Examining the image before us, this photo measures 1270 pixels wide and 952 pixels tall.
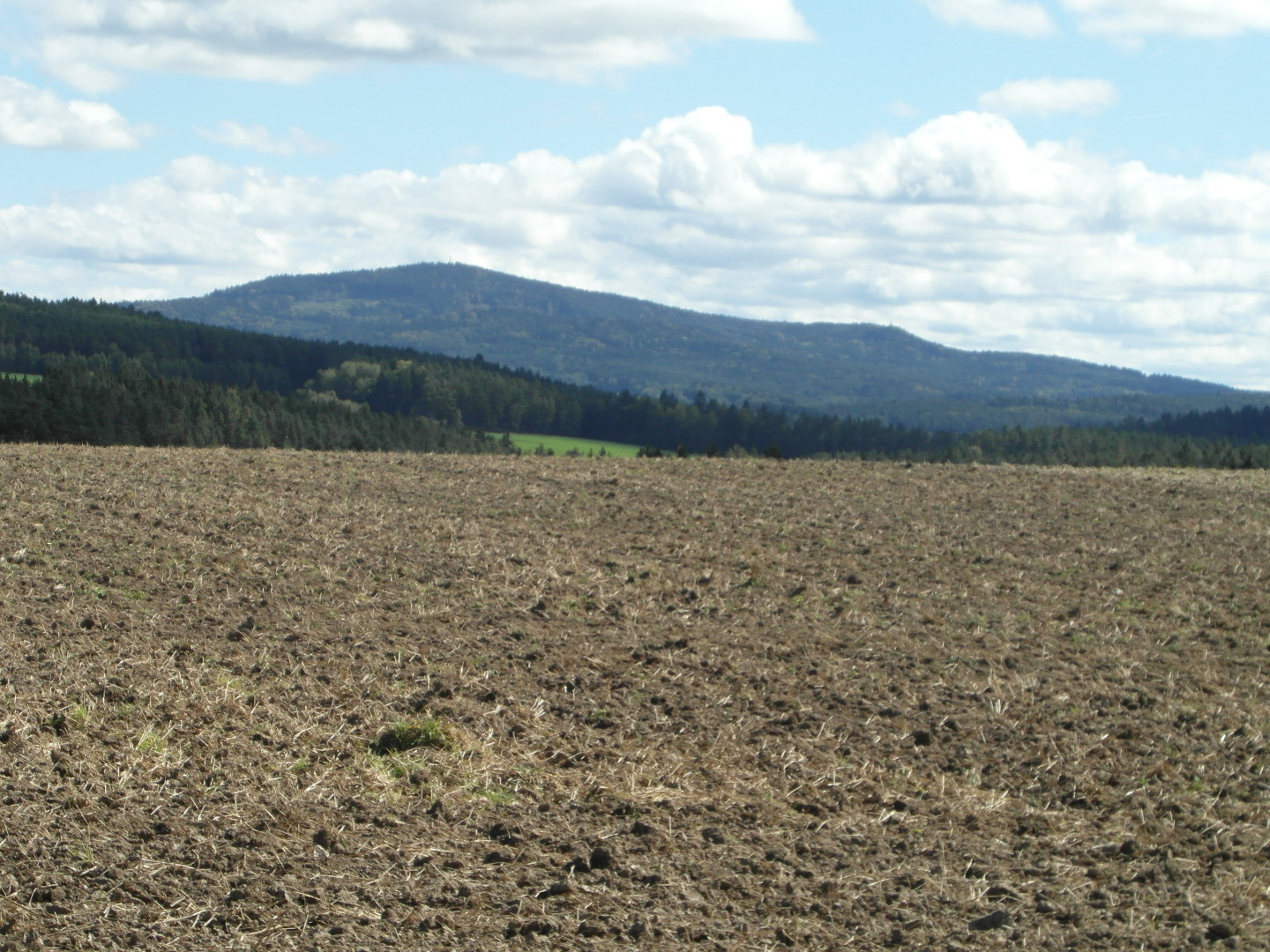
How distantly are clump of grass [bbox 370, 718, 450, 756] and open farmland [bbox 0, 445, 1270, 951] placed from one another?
0.07ft

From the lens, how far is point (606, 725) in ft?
33.9

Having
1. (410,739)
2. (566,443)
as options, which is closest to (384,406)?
(566,443)

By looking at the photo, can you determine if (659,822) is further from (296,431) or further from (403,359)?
(403,359)

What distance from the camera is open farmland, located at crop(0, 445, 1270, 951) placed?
6.96m

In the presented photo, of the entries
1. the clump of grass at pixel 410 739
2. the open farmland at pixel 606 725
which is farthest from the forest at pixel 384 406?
the clump of grass at pixel 410 739

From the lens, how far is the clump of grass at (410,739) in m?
9.54

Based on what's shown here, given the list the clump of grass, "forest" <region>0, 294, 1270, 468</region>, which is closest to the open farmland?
the clump of grass

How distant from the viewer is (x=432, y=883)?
718cm

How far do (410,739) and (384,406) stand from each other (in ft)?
379

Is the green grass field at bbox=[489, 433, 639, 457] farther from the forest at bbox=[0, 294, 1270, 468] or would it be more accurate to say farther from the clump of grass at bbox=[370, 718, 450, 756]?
the clump of grass at bbox=[370, 718, 450, 756]

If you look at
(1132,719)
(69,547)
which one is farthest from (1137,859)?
(69,547)

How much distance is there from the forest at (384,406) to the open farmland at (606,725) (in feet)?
157

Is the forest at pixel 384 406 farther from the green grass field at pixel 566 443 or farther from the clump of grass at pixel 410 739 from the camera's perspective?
the clump of grass at pixel 410 739

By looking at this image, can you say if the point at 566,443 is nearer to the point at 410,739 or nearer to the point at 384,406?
the point at 384,406
